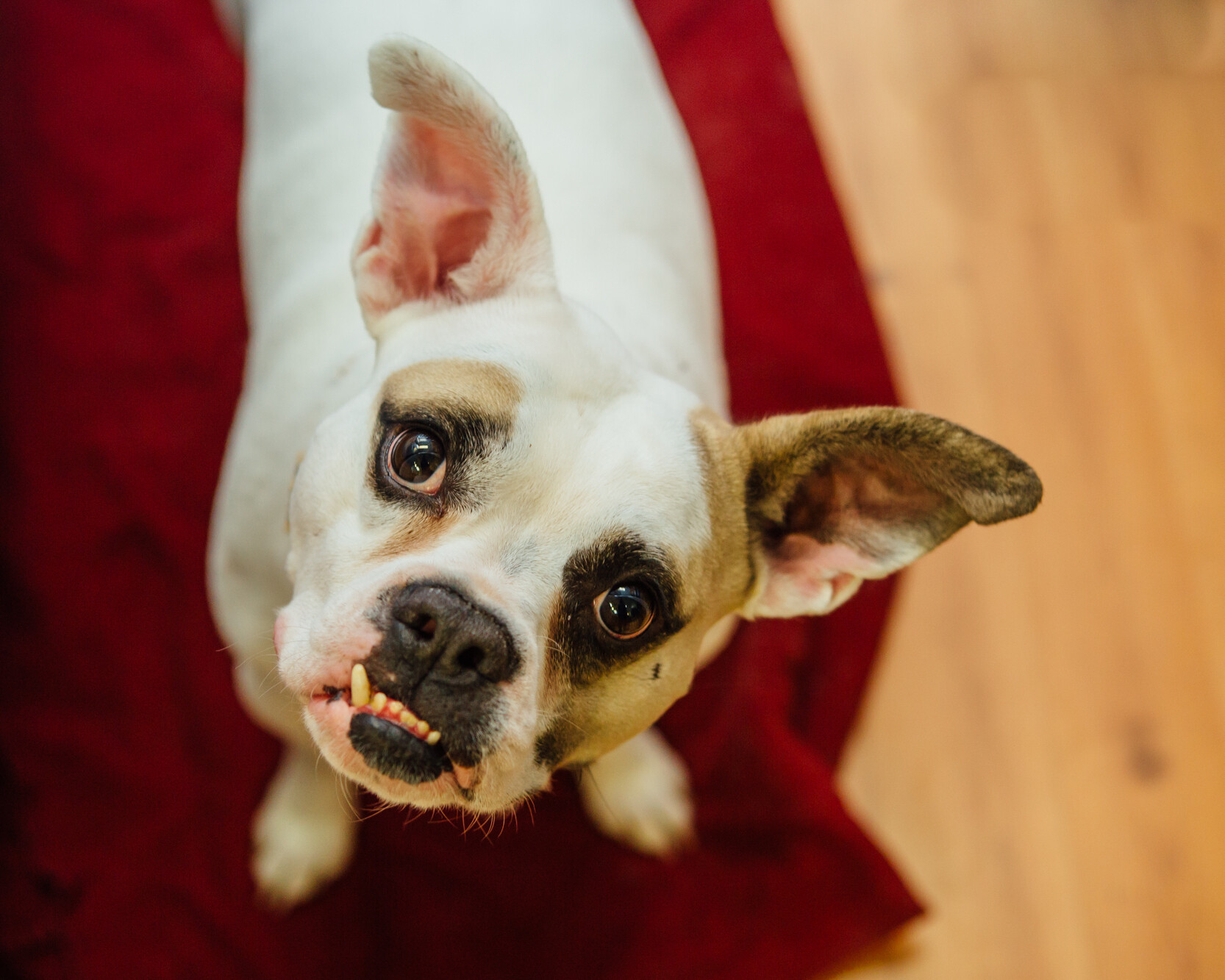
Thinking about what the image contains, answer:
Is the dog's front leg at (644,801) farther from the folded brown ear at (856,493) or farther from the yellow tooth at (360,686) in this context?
the yellow tooth at (360,686)

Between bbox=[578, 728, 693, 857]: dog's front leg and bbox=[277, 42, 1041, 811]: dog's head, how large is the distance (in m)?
0.94

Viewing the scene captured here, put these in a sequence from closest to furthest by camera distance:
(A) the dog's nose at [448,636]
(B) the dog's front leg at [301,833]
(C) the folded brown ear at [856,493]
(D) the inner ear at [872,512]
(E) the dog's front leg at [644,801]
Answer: (A) the dog's nose at [448,636] → (C) the folded brown ear at [856,493] → (D) the inner ear at [872,512] → (B) the dog's front leg at [301,833] → (E) the dog's front leg at [644,801]

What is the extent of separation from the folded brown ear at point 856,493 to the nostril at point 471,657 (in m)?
0.64

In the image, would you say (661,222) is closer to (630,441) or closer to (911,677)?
(630,441)

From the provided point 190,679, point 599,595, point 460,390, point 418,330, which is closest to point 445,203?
point 418,330

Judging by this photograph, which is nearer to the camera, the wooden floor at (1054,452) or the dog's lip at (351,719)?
the dog's lip at (351,719)

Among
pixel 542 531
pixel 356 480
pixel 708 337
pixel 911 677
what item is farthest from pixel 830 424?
pixel 911 677

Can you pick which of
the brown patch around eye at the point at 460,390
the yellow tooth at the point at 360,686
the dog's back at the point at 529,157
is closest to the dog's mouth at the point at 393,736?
the yellow tooth at the point at 360,686

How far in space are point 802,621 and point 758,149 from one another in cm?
174

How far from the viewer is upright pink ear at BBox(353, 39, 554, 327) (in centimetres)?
167

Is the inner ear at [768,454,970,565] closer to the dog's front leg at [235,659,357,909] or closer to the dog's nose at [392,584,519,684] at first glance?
the dog's nose at [392,584,519,684]

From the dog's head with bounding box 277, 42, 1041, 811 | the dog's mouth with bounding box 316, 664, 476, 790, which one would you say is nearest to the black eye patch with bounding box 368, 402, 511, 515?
the dog's head with bounding box 277, 42, 1041, 811

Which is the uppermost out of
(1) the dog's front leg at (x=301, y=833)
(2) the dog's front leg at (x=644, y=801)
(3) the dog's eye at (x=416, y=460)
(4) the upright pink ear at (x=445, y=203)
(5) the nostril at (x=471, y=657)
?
(4) the upright pink ear at (x=445, y=203)

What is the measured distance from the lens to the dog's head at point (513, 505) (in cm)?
154
